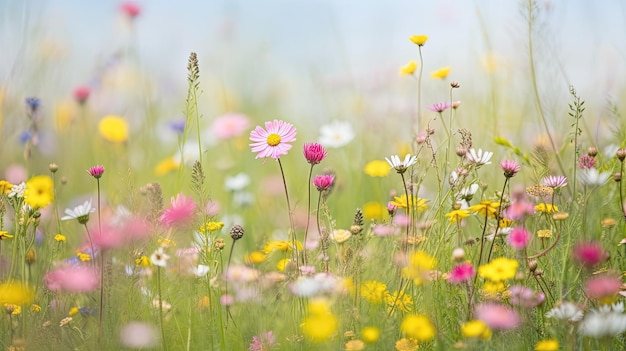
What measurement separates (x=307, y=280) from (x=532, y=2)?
1.05 m

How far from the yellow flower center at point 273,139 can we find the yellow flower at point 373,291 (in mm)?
324

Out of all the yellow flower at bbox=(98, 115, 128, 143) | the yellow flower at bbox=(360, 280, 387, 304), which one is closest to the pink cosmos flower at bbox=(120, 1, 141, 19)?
the yellow flower at bbox=(98, 115, 128, 143)

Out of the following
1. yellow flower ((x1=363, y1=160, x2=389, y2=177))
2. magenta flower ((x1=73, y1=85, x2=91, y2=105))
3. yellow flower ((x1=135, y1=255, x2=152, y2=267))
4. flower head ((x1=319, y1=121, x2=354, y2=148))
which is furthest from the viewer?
magenta flower ((x1=73, y1=85, x2=91, y2=105))

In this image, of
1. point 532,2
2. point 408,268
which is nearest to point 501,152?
point 532,2

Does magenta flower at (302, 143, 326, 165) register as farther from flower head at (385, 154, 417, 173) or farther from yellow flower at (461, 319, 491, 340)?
yellow flower at (461, 319, 491, 340)

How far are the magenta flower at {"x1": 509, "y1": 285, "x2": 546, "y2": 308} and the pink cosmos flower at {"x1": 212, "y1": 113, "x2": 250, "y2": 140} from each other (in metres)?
1.73

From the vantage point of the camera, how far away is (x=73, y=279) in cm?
139

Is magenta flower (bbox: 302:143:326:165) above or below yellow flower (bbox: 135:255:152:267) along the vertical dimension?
above

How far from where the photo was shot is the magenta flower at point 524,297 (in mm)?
1195

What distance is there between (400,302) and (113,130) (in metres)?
1.88

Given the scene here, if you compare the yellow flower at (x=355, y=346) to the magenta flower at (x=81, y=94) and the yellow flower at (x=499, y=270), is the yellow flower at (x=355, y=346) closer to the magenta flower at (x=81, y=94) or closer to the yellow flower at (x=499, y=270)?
the yellow flower at (x=499, y=270)

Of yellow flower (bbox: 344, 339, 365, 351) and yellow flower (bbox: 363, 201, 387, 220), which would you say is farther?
yellow flower (bbox: 363, 201, 387, 220)

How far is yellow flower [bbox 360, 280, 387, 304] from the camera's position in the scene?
4.53 ft

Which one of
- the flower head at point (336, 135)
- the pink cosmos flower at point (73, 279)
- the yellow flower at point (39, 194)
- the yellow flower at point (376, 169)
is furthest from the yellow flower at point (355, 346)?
the flower head at point (336, 135)
